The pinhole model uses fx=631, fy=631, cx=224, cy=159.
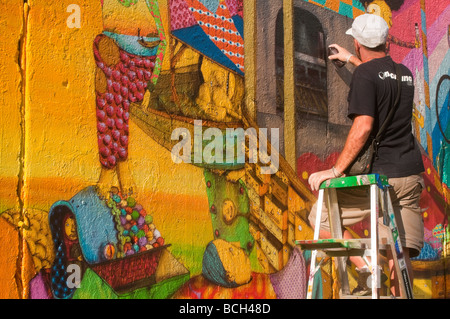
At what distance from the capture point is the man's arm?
3.81m

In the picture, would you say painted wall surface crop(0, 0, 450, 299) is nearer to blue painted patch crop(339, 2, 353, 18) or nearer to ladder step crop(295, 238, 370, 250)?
blue painted patch crop(339, 2, 353, 18)

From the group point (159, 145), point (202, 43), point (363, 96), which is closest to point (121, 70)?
point (159, 145)

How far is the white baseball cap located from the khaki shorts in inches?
35.7

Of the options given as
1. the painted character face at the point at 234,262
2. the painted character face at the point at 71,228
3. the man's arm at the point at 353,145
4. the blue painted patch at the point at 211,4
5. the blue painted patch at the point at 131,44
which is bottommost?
the painted character face at the point at 234,262

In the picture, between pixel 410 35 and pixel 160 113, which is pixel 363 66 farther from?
pixel 410 35

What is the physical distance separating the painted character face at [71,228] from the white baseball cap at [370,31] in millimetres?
2162

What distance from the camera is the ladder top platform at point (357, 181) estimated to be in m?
3.54

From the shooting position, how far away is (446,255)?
6.55m

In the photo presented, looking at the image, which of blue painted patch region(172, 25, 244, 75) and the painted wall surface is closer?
the painted wall surface

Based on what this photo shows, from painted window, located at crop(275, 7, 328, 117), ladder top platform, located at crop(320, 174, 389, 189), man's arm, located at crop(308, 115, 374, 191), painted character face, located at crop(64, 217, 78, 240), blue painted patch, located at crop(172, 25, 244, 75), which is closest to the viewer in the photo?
ladder top platform, located at crop(320, 174, 389, 189)

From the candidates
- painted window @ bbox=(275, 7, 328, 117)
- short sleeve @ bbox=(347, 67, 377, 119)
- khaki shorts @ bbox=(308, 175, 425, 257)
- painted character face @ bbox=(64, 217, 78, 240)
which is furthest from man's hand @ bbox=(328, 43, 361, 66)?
painted character face @ bbox=(64, 217, 78, 240)

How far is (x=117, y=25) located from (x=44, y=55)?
22.9 inches

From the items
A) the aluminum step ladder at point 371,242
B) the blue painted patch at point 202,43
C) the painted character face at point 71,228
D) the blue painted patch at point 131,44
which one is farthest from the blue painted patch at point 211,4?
the painted character face at point 71,228

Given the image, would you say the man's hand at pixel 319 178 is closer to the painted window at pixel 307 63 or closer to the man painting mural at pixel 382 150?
the man painting mural at pixel 382 150
